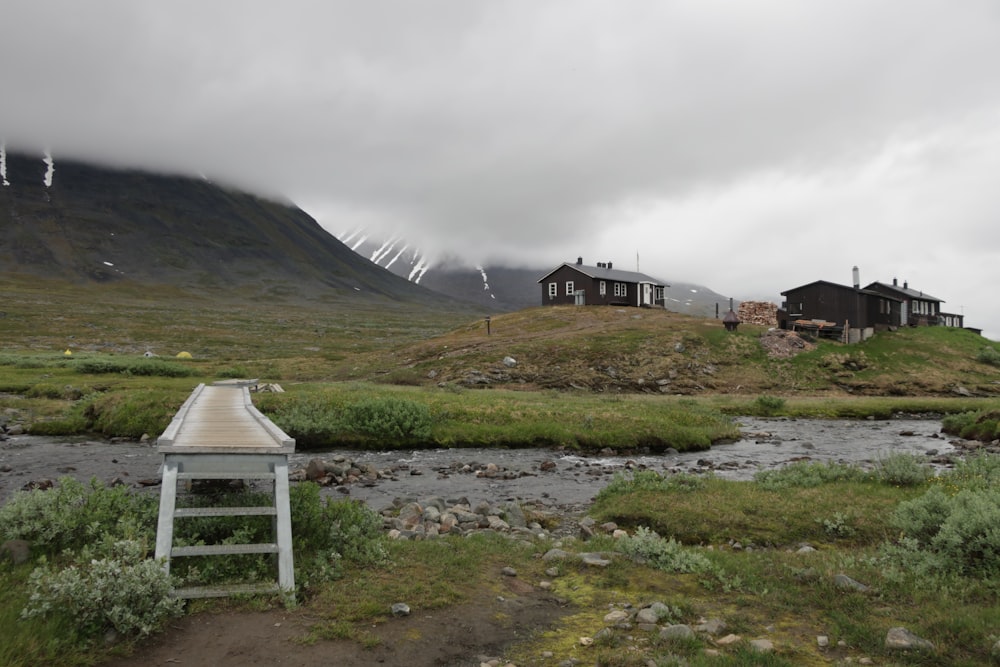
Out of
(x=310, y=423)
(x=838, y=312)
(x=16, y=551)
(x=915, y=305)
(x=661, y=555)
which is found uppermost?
(x=915, y=305)

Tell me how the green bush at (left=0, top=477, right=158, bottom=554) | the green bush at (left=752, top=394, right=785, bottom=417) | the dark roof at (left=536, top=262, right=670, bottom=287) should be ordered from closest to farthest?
the green bush at (left=0, top=477, right=158, bottom=554) → the green bush at (left=752, top=394, right=785, bottom=417) → the dark roof at (left=536, top=262, right=670, bottom=287)

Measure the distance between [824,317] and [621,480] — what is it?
69.7 meters

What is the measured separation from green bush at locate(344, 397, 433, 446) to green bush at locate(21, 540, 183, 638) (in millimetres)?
23341

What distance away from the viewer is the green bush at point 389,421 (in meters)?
31.7

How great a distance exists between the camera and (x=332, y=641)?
8016 millimetres

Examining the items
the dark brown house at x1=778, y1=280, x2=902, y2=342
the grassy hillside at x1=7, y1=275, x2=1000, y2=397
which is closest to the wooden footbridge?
the grassy hillside at x1=7, y1=275, x2=1000, y2=397

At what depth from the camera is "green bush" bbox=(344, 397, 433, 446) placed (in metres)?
31.7

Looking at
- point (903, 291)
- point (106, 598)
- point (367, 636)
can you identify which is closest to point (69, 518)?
point (106, 598)

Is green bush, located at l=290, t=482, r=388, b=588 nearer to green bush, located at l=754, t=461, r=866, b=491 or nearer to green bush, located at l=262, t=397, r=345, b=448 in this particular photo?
green bush, located at l=754, t=461, r=866, b=491

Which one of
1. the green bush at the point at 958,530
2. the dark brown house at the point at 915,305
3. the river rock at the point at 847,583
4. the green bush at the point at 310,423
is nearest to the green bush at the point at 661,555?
the river rock at the point at 847,583

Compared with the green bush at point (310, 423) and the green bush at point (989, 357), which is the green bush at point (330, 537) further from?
the green bush at point (989, 357)

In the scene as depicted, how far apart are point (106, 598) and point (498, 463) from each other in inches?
810

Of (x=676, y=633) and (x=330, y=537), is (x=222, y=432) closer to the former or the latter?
(x=330, y=537)

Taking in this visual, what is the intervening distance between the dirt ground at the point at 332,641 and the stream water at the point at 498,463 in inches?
403
